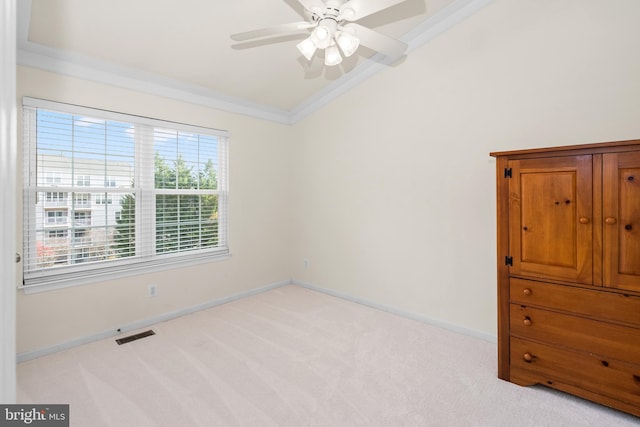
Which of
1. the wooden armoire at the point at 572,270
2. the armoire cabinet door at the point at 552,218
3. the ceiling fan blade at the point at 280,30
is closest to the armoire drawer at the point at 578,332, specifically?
the wooden armoire at the point at 572,270

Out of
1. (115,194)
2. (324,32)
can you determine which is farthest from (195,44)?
(115,194)

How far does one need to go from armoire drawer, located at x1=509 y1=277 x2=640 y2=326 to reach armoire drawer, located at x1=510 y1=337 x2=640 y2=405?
261 millimetres

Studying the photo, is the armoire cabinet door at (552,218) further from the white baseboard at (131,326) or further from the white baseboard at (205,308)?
the white baseboard at (131,326)

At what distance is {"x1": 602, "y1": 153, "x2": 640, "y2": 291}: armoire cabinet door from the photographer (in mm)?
1763

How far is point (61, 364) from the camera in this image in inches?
96.1

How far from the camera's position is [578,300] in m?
1.93

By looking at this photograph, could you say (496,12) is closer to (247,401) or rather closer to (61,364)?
(247,401)

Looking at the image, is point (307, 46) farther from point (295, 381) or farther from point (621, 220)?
point (295, 381)

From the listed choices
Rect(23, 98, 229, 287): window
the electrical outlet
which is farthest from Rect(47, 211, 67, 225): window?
the electrical outlet

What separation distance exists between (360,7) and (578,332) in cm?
237

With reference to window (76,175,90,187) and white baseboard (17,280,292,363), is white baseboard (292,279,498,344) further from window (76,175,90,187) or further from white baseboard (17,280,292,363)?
window (76,175,90,187)

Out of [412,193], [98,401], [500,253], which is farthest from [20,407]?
[412,193]

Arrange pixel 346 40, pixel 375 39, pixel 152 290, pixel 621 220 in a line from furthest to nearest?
pixel 152 290 < pixel 375 39 < pixel 346 40 < pixel 621 220

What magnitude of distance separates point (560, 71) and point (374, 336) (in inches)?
104
